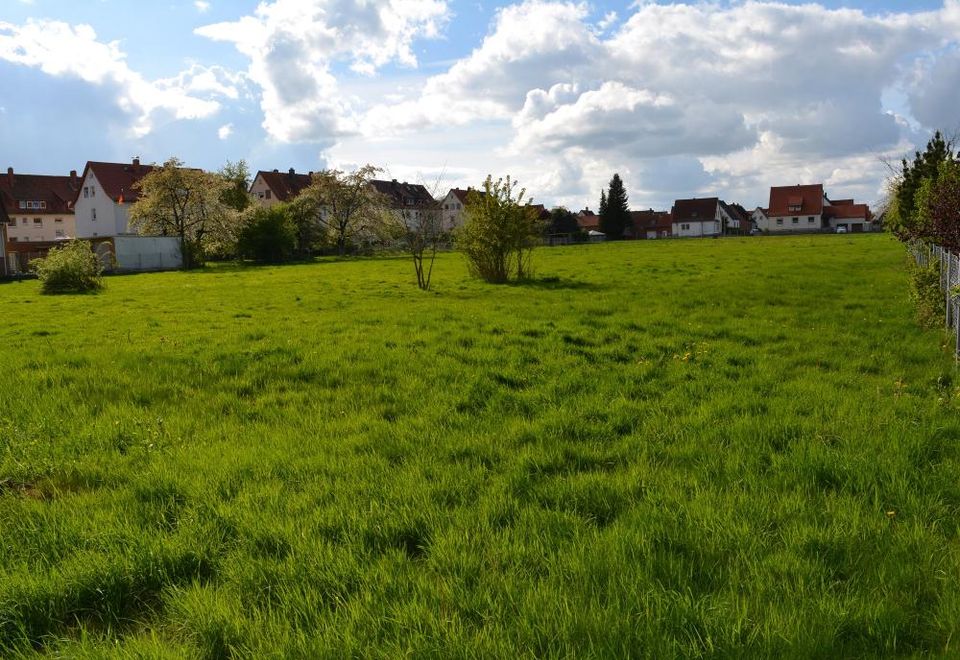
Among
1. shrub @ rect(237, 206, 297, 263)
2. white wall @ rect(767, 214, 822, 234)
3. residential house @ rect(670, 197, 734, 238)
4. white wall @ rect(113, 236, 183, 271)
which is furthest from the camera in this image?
residential house @ rect(670, 197, 734, 238)

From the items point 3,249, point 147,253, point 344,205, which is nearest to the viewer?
point 147,253

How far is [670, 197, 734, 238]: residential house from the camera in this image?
354 feet

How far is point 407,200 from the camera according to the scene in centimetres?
9706

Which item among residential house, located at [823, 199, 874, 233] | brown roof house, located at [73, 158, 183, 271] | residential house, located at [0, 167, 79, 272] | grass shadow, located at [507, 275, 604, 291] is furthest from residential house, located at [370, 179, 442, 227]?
residential house, located at [823, 199, 874, 233]

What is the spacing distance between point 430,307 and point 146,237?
38.2 m

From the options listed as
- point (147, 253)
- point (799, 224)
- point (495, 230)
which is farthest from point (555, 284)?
point (799, 224)

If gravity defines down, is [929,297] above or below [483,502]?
above

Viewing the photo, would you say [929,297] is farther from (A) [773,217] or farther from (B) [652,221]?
(B) [652,221]

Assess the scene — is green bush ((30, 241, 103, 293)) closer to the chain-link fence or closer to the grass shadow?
the grass shadow

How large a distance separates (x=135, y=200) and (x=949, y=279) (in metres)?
71.8

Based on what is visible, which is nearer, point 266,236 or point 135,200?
point 266,236

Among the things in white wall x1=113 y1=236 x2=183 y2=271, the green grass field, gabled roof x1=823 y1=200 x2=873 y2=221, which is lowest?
the green grass field

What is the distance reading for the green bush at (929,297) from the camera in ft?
37.2

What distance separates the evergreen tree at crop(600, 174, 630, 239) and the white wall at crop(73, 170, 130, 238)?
202 ft
